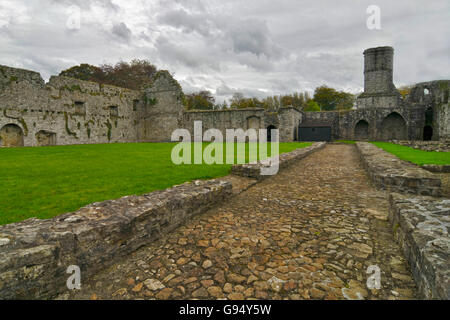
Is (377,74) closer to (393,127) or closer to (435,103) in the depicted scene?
(393,127)

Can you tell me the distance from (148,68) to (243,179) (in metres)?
44.8

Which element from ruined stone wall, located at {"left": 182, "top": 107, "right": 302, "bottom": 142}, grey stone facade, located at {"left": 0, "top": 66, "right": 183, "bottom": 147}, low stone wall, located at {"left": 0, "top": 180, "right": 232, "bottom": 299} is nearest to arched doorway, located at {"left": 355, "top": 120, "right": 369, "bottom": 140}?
ruined stone wall, located at {"left": 182, "top": 107, "right": 302, "bottom": 142}

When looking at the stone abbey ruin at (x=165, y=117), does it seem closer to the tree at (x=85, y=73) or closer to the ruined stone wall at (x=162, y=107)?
the ruined stone wall at (x=162, y=107)

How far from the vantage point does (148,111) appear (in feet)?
99.0

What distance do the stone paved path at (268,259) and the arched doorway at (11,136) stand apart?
21.8 meters

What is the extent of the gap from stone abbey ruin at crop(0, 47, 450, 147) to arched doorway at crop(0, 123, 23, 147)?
24 cm

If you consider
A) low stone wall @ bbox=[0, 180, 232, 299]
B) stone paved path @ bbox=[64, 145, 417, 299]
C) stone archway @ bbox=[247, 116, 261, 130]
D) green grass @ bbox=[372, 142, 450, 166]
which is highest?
stone archway @ bbox=[247, 116, 261, 130]

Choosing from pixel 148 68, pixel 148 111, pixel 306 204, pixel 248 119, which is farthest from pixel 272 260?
pixel 148 68

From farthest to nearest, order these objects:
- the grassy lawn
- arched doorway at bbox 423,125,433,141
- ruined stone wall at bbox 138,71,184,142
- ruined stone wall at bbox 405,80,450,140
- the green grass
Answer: ruined stone wall at bbox 138,71,184,142 < arched doorway at bbox 423,125,433,141 < ruined stone wall at bbox 405,80,450,140 < the green grass < the grassy lawn

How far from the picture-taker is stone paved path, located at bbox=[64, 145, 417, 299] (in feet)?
7.11

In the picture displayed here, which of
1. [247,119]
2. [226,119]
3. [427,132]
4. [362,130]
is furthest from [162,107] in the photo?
[427,132]

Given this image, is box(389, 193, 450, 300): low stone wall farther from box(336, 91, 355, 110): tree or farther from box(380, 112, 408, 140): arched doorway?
box(336, 91, 355, 110): tree
